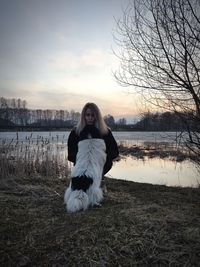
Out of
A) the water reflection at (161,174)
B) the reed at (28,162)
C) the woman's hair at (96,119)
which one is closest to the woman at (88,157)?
the woman's hair at (96,119)

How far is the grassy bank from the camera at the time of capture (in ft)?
10.3

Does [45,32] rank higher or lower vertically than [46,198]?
higher

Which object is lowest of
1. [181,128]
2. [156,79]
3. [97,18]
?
[181,128]

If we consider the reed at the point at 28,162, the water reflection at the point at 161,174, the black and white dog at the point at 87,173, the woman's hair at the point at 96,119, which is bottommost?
the water reflection at the point at 161,174

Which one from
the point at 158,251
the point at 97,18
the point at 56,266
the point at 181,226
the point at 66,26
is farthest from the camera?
the point at 66,26

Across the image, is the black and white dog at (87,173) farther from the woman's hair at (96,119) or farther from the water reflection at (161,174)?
the water reflection at (161,174)

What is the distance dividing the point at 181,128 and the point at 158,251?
3436mm

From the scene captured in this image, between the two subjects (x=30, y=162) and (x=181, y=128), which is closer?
(x=181, y=128)

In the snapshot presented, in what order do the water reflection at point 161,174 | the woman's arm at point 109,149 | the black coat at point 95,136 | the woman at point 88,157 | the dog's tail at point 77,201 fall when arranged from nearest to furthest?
the dog's tail at point 77,201
the woman at point 88,157
the black coat at point 95,136
the woman's arm at point 109,149
the water reflection at point 161,174

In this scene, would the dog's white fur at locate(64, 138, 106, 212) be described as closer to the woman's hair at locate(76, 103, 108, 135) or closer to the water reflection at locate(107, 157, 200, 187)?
the woman's hair at locate(76, 103, 108, 135)

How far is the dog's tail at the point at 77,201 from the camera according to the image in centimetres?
439

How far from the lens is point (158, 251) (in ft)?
10.6

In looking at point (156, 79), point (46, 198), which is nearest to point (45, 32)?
point (156, 79)

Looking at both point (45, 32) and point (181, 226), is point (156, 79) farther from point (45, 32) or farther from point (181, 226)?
point (45, 32)
